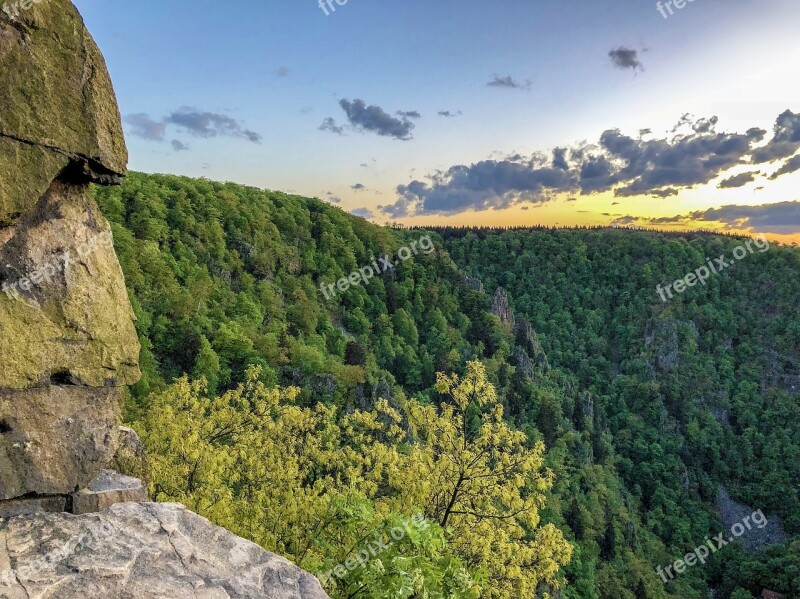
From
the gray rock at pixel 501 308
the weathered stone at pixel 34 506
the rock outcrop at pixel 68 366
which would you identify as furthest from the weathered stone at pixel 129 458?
the gray rock at pixel 501 308

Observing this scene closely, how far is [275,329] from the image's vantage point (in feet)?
191

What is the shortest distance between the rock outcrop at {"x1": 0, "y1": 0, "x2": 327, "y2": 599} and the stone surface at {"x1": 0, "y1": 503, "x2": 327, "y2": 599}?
0.02 metres

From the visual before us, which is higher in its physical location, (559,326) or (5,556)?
(5,556)

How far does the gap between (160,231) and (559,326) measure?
118 m

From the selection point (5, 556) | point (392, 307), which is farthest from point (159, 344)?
point (392, 307)

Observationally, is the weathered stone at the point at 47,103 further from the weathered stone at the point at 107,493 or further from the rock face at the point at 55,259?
the weathered stone at the point at 107,493

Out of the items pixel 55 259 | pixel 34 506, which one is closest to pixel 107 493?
pixel 34 506

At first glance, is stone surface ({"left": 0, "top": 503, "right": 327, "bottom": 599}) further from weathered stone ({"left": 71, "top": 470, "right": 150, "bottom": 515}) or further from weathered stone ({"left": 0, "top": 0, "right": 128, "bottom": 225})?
weathered stone ({"left": 0, "top": 0, "right": 128, "bottom": 225})

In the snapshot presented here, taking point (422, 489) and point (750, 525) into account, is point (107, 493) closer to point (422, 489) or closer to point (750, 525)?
point (422, 489)

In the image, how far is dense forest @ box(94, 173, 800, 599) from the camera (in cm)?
1469

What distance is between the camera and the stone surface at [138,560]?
18.1ft

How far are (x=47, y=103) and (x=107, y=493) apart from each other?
201 inches

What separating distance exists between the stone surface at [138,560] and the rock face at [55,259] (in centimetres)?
84

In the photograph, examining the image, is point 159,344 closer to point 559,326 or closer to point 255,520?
point 255,520
